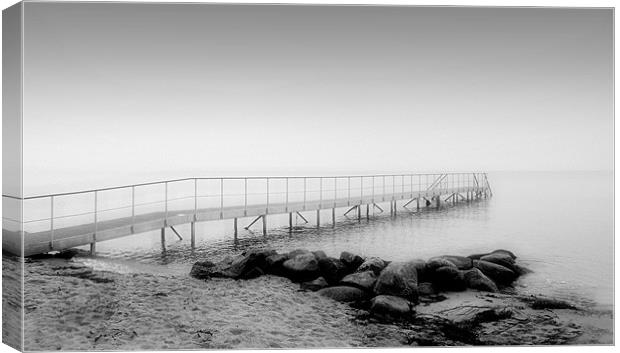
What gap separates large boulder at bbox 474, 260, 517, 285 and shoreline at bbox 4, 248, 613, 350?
225 millimetres

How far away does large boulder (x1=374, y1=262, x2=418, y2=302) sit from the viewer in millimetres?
7918

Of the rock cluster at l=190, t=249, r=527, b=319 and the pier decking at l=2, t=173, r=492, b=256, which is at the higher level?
the pier decking at l=2, t=173, r=492, b=256

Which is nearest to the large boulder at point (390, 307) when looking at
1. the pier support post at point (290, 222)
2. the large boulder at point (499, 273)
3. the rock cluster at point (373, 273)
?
the rock cluster at point (373, 273)

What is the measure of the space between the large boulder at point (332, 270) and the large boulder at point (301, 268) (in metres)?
0.09

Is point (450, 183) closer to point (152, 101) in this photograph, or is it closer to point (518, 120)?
point (518, 120)

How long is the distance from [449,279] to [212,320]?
358 centimetres

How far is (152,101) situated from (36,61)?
1.60m

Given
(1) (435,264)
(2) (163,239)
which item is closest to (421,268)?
(1) (435,264)

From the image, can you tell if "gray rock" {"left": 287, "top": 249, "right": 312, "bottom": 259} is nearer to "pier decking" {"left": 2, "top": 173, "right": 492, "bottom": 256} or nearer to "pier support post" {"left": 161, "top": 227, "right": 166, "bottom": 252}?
"pier decking" {"left": 2, "top": 173, "right": 492, "bottom": 256}

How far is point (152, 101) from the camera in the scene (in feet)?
25.9

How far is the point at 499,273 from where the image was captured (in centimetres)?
804

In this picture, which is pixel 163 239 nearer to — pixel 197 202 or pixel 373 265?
pixel 197 202

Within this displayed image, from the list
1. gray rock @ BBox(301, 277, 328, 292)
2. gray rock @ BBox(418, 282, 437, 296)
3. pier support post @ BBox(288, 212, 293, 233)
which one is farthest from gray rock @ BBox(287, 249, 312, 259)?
gray rock @ BBox(418, 282, 437, 296)

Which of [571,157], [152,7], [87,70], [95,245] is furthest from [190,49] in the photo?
[571,157]
